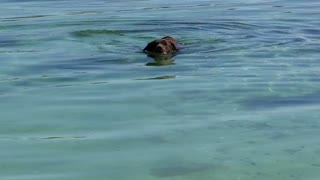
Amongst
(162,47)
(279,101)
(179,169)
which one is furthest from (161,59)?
(179,169)

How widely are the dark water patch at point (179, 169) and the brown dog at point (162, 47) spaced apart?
4768 millimetres

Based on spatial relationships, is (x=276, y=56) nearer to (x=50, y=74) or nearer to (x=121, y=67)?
(x=121, y=67)

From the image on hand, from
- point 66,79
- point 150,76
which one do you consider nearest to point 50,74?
point 66,79

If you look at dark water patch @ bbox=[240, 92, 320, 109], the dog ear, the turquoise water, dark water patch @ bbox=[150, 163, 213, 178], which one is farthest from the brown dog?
dark water patch @ bbox=[150, 163, 213, 178]

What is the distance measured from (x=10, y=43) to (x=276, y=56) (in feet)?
13.7

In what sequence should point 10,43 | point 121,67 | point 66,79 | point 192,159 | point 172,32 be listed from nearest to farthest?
point 192,159, point 66,79, point 121,67, point 10,43, point 172,32

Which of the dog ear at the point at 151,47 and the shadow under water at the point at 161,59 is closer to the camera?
the shadow under water at the point at 161,59

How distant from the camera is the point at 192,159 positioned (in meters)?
6.70

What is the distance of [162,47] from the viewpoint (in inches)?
444

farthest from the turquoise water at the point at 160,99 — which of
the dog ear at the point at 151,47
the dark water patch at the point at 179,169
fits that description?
the dog ear at the point at 151,47

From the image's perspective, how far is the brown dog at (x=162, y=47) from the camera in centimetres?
1127

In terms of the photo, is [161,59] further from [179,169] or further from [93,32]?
[179,169]

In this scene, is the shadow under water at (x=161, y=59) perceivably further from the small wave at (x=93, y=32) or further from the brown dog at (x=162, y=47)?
the small wave at (x=93, y=32)

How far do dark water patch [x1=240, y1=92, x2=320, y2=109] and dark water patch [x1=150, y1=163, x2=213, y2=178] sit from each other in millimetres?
2015
